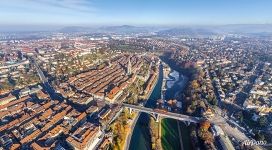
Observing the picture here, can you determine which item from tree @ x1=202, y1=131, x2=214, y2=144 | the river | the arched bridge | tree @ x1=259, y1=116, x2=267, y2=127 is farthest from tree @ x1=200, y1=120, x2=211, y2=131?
tree @ x1=259, y1=116, x2=267, y2=127

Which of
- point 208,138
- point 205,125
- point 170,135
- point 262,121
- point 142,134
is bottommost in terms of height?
point 170,135

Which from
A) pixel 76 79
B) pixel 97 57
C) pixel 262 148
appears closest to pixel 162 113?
pixel 262 148

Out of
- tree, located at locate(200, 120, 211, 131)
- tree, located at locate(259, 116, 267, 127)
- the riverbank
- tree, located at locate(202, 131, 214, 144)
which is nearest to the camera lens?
tree, located at locate(202, 131, 214, 144)

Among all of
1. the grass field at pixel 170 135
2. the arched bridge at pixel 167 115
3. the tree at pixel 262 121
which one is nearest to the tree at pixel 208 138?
the grass field at pixel 170 135

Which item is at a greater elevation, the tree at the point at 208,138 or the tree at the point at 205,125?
the tree at the point at 205,125

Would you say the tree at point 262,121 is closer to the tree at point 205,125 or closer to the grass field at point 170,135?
the tree at point 205,125

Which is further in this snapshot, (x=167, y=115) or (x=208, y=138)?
(x=167, y=115)

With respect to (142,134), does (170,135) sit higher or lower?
lower

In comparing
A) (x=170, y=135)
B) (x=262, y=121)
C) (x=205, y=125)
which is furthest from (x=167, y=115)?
(x=262, y=121)

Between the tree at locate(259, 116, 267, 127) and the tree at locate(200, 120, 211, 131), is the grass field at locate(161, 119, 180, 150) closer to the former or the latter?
the tree at locate(200, 120, 211, 131)

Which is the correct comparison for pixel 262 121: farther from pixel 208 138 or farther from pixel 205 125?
pixel 208 138

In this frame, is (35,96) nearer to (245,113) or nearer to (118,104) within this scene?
(118,104)

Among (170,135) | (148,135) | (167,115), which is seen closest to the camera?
(148,135)
